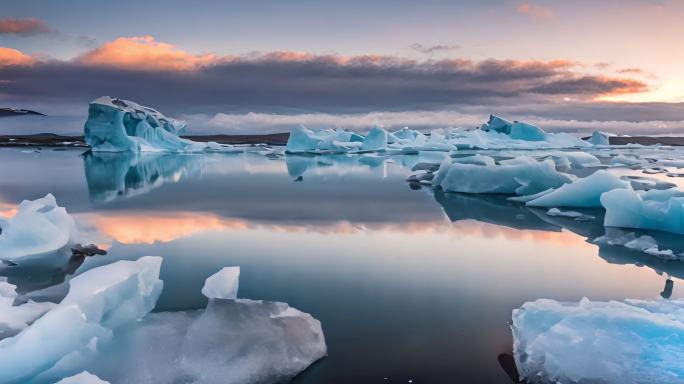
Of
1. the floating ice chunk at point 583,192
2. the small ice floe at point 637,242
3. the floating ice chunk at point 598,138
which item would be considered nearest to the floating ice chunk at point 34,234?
the small ice floe at point 637,242

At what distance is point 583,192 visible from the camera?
8391 millimetres

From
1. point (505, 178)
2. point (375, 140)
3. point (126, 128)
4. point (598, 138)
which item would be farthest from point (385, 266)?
point (598, 138)

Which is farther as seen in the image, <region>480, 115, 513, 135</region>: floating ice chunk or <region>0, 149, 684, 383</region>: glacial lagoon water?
Answer: <region>480, 115, 513, 135</region>: floating ice chunk

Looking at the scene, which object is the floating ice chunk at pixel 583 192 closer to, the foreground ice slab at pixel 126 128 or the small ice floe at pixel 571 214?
the small ice floe at pixel 571 214

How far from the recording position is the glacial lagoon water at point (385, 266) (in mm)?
2949

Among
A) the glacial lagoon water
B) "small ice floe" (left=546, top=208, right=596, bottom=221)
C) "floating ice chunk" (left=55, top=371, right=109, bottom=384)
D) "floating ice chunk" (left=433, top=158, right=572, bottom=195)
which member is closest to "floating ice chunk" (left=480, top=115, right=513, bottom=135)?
"floating ice chunk" (left=433, top=158, right=572, bottom=195)

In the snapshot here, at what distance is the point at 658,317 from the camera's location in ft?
8.91

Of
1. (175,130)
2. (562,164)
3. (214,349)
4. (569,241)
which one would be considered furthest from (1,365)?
(175,130)

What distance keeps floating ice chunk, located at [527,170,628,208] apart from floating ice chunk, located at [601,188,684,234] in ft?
3.93

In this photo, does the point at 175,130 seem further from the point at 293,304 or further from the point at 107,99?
the point at 293,304

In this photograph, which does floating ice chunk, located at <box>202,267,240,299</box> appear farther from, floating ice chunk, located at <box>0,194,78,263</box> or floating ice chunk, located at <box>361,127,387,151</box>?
floating ice chunk, located at <box>361,127,387,151</box>

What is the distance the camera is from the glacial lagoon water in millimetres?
2949

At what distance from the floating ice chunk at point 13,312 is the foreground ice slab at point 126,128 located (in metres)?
25.1

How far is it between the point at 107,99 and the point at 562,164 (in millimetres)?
22398
